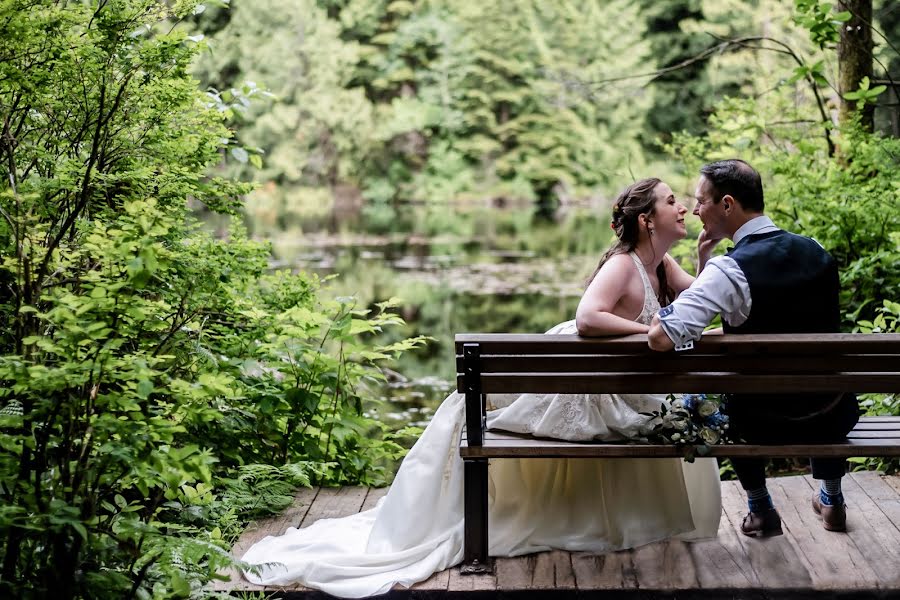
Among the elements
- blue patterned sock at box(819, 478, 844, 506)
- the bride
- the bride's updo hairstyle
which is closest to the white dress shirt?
the bride

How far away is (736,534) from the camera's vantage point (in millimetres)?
3471

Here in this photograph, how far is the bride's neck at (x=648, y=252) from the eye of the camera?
3.44m

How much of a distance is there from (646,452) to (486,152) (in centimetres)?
2520

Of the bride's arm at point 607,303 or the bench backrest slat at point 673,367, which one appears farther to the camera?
the bride's arm at point 607,303

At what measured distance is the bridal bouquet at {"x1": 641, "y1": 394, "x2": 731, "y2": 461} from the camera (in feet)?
10.1

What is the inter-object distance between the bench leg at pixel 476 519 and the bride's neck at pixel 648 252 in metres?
0.93

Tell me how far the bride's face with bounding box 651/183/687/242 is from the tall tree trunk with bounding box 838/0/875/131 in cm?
345

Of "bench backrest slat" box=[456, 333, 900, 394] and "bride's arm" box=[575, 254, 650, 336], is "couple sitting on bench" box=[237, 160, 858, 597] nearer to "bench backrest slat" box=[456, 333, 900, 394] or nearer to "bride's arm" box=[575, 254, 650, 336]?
"bride's arm" box=[575, 254, 650, 336]

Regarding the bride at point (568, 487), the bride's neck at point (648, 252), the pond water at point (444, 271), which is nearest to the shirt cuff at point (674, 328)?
the bride at point (568, 487)

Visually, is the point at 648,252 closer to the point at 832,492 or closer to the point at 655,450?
the point at 655,450

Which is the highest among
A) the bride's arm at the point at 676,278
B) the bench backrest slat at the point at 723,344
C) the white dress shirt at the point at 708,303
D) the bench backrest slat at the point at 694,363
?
the bride's arm at the point at 676,278

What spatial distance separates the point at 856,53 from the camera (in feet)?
20.7

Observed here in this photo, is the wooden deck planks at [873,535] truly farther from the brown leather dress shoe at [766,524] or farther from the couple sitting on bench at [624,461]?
the brown leather dress shoe at [766,524]

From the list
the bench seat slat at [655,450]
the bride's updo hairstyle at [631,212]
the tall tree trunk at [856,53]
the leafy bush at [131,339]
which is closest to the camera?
the leafy bush at [131,339]
